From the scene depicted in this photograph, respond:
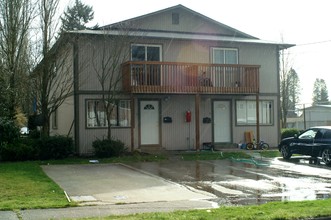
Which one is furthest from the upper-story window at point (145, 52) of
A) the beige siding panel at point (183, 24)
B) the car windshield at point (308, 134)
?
the car windshield at point (308, 134)

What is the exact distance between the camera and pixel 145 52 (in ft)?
71.6

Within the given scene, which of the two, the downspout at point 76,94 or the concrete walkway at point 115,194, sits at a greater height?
the downspout at point 76,94

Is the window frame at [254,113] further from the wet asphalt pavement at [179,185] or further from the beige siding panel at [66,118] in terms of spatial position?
the beige siding panel at [66,118]

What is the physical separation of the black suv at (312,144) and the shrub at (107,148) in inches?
283

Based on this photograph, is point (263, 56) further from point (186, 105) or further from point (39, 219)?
point (39, 219)

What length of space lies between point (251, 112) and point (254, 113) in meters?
0.19

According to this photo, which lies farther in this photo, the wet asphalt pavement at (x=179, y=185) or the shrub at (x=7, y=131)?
the shrub at (x=7, y=131)

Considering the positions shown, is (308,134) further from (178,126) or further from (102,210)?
(102,210)

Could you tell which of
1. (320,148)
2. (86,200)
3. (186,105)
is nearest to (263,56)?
(186,105)

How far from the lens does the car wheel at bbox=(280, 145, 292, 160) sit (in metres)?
19.2

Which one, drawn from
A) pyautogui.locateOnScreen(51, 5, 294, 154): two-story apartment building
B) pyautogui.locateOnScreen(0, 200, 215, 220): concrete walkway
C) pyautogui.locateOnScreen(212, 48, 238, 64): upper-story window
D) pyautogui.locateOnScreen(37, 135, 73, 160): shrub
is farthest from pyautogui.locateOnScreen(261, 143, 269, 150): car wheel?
pyautogui.locateOnScreen(0, 200, 215, 220): concrete walkway

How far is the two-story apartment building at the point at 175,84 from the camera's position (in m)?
20.6

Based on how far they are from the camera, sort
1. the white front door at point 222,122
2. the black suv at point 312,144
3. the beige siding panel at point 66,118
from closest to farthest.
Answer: the black suv at point 312,144 → the beige siding panel at point 66,118 → the white front door at point 222,122

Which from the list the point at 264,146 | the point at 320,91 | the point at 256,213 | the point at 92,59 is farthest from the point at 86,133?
the point at 320,91
